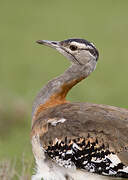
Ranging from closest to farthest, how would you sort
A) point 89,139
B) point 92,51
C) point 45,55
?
point 89,139
point 92,51
point 45,55

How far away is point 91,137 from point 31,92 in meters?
5.72

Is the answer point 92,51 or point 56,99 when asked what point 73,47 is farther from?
point 56,99

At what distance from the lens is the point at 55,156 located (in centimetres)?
543

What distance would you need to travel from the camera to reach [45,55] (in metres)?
14.0

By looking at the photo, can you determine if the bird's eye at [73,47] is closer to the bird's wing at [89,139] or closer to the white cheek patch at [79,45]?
the white cheek patch at [79,45]

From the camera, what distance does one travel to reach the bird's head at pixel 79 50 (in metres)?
5.88

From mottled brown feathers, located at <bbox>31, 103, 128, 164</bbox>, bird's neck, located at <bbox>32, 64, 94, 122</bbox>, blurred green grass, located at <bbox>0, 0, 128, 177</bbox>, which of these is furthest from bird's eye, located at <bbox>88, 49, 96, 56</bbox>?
blurred green grass, located at <bbox>0, 0, 128, 177</bbox>

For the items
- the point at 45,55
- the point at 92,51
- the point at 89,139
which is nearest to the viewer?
the point at 89,139

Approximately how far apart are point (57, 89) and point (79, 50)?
38 cm

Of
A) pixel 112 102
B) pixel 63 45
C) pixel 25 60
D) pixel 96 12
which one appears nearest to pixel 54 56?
pixel 25 60

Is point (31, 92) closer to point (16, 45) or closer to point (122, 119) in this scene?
point (16, 45)

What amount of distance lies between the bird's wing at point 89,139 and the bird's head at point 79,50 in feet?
1.86

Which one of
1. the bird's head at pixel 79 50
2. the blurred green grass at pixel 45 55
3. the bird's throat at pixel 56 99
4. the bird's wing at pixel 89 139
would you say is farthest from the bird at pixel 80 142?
the blurred green grass at pixel 45 55

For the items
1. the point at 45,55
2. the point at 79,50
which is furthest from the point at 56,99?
the point at 45,55
